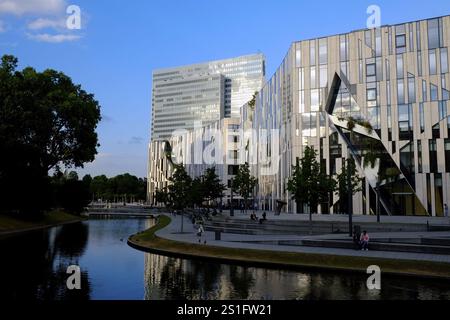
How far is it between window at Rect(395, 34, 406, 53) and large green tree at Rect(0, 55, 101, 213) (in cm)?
4568

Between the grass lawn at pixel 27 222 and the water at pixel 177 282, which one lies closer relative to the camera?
the water at pixel 177 282

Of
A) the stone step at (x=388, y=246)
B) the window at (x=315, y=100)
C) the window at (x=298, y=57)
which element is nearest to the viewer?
the stone step at (x=388, y=246)

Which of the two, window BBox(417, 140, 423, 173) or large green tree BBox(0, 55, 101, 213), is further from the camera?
window BBox(417, 140, 423, 173)

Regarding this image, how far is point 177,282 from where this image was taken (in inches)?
836

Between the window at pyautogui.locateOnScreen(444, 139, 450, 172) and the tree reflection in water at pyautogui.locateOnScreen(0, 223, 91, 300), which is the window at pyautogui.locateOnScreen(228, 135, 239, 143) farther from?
the tree reflection in water at pyautogui.locateOnScreen(0, 223, 91, 300)

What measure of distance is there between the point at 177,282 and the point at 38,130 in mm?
45355

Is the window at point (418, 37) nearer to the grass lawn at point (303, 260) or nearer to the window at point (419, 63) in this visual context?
the window at point (419, 63)

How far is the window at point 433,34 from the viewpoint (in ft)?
196

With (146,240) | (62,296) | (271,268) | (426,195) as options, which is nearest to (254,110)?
(426,195)

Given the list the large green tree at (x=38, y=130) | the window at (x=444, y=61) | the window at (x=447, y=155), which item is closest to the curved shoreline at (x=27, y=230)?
the large green tree at (x=38, y=130)

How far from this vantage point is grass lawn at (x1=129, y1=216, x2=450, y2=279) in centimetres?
2136

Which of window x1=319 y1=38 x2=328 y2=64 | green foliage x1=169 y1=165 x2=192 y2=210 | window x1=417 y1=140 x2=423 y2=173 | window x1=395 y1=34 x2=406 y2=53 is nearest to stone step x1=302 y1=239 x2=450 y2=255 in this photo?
green foliage x1=169 y1=165 x2=192 y2=210

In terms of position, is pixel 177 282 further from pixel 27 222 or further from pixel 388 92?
pixel 388 92

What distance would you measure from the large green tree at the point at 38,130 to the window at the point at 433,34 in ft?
163
